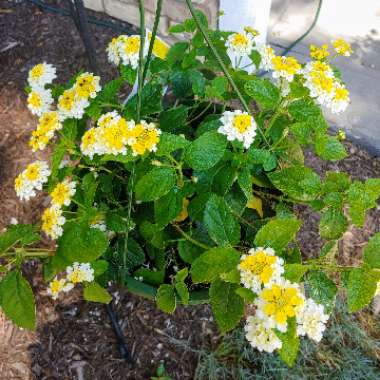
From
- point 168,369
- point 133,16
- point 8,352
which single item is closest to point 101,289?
point 168,369

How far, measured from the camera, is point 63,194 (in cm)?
96

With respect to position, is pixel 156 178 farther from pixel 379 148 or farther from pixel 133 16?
pixel 133 16

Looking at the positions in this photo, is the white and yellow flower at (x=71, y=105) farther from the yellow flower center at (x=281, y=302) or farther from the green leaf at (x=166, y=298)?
the yellow flower center at (x=281, y=302)

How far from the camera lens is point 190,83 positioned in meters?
1.13

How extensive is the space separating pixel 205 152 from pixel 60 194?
326 mm

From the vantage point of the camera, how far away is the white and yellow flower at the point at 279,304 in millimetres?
697

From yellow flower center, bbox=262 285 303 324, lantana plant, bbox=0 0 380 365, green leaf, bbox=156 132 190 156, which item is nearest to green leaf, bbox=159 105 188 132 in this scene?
lantana plant, bbox=0 0 380 365

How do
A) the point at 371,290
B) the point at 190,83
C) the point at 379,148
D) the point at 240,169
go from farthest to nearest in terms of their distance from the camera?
the point at 379,148 → the point at 190,83 → the point at 240,169 → the point at 371,290

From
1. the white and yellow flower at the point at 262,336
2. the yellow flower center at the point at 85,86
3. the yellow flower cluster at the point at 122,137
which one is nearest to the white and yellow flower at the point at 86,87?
the yellow flower center at the point at 85,86

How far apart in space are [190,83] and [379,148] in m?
1.21

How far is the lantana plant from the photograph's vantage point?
0.83 m

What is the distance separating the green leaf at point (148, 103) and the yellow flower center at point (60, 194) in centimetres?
20

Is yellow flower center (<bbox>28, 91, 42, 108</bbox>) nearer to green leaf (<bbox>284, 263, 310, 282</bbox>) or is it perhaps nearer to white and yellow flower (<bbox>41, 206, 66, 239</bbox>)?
white and yellow flower (<bbox>41, 206, 66, 239</bbox>)


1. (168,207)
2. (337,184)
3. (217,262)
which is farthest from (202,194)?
(337,184)
